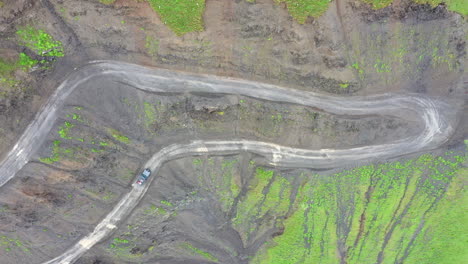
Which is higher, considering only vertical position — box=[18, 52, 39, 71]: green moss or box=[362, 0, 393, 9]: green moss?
box=[362, 0, 393, 9]: green moss

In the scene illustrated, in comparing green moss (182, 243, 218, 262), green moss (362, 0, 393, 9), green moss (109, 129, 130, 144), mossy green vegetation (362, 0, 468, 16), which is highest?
mossy green vegetation (362, 0, 468, 16)

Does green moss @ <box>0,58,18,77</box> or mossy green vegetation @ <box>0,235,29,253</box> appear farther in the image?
mossy green vegetation @ <box>0,235,29,253</box>

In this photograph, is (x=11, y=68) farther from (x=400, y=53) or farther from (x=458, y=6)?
(x=458, y=6)

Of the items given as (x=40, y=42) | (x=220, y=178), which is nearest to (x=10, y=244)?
(x=40, y=42)

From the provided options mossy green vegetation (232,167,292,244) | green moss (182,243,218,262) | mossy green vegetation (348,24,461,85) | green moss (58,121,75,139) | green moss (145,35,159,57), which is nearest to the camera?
green moss (58,121,75,139)

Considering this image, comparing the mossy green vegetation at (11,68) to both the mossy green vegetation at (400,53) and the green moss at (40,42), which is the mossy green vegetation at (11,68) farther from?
the mossy green vegetation at (400,53)

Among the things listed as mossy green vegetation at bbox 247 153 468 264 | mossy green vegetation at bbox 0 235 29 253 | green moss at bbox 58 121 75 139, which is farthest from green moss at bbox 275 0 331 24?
mossy green vegetation at bbox 0 235 29 253

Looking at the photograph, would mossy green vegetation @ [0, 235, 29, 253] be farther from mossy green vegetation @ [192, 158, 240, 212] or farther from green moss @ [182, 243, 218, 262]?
mossy green vegetation @ [192, 158, 240, 212]
